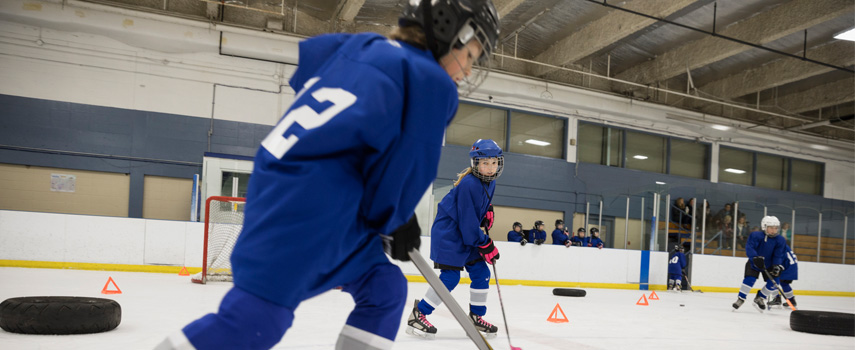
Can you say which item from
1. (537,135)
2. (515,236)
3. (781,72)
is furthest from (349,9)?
(781,72)

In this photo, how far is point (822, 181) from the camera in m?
17.0

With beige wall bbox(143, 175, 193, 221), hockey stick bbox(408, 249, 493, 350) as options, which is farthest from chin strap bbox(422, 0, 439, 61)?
beige wall bbox(143, 175, 193, 221)

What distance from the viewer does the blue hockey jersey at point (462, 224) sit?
137 inches

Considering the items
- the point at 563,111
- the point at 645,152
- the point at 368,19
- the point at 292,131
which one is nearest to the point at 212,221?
the point at 368,19

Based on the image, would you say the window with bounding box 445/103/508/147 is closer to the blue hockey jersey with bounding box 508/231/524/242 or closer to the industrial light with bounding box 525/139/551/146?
the industrial light with bounding box 525/139/551/146

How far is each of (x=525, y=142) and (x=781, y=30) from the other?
537 cm

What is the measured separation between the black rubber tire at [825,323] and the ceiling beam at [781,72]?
8617mm

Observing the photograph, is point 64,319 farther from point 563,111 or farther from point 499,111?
point 563,111

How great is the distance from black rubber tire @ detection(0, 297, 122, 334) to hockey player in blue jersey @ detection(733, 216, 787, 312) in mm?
6552

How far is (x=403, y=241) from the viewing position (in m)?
1.28

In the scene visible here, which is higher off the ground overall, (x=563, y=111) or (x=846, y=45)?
(x=846, y=45)

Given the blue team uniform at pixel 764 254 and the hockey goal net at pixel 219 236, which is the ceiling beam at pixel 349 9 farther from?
the blue team uniform at pixel 764 254

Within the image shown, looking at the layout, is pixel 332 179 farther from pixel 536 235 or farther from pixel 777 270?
pixel 536 235

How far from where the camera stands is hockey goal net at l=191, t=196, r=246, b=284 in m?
6.79
